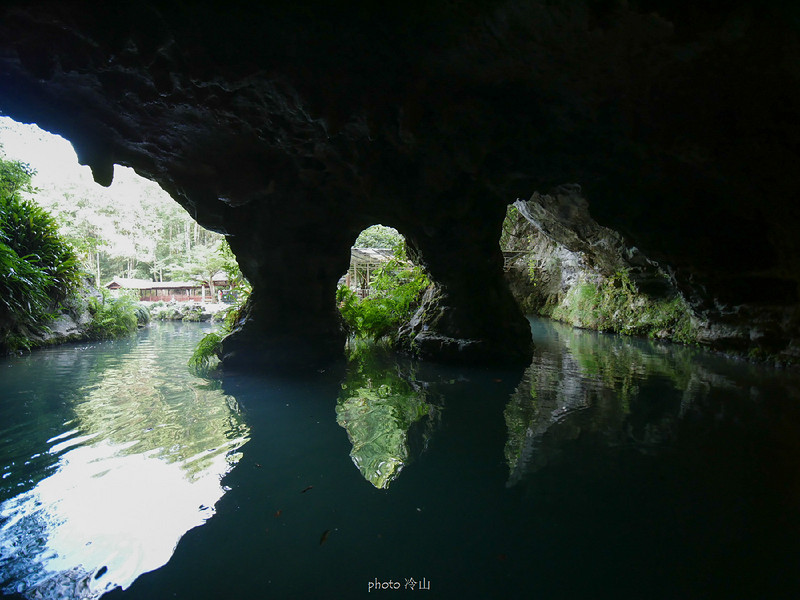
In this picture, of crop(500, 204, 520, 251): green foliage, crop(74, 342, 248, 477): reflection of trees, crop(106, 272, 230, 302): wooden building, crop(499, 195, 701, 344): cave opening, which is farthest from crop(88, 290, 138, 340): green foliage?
crop(500, 204, 520, 251): green foliage

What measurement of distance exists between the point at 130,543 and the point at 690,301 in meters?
10.1

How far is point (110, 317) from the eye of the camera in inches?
424

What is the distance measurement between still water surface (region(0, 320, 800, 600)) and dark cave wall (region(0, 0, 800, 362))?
287 cm

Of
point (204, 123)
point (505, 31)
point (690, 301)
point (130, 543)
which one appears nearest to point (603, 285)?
point (690, 301)

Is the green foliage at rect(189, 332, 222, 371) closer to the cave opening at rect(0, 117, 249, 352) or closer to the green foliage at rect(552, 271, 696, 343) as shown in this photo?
the cave opening at rect(0, 117, 249, 352)

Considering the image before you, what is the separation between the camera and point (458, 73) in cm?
427

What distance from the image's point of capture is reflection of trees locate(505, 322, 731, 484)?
10.7 ft

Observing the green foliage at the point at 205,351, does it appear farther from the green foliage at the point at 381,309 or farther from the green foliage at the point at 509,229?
the green foliage at the point at 509,229

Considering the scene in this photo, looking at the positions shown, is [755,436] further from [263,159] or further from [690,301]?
[263,159]

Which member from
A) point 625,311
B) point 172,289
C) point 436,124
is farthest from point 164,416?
point 172,289

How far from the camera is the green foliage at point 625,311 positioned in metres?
10.8

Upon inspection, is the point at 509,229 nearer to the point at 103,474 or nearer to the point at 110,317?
the point at 110,317

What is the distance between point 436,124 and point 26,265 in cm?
874

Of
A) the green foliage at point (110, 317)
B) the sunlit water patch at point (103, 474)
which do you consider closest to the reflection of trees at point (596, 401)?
the sunlit water patch at point (103, 474)
